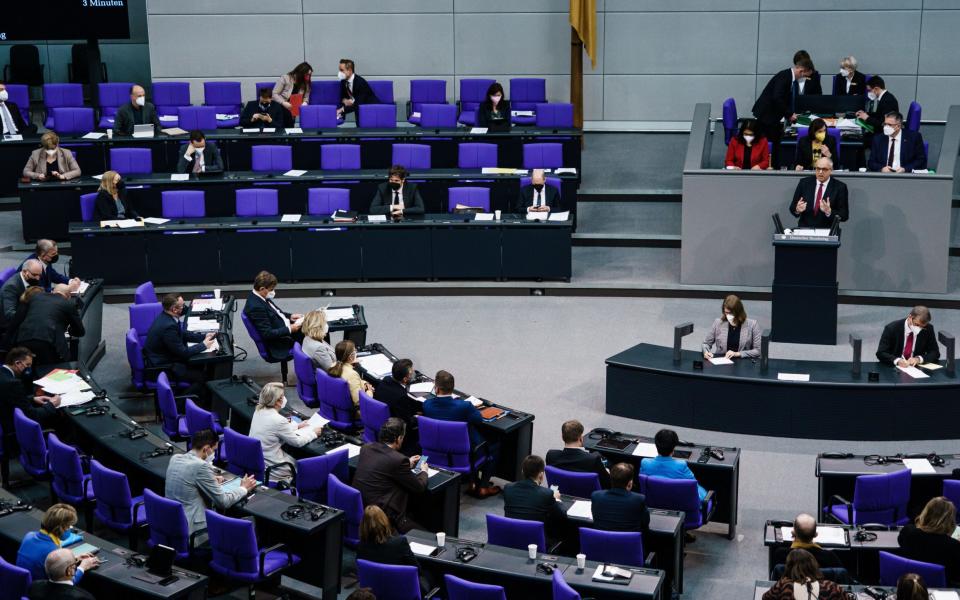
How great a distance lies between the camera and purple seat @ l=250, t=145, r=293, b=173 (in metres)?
16.0

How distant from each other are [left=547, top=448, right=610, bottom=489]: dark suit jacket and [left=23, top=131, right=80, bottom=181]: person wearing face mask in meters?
9.38

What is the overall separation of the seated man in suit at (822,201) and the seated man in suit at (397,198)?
14.7ft

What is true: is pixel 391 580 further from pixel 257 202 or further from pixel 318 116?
pixel 318 116

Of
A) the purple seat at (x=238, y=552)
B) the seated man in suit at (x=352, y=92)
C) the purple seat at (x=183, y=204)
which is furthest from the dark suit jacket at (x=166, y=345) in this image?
the seated man in suit at (x=352, y=92)

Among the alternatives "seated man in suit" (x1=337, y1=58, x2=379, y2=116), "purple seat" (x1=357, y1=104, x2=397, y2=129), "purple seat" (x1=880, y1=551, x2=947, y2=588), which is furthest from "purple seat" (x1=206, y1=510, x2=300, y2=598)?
"seated man in suit" (x1=337, y1=58, x2=379, y2=116)

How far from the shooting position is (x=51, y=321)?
10828mm

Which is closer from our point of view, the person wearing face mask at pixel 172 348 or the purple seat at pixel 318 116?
the person wearing face mask at pixel 172 348

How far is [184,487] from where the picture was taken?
796cm

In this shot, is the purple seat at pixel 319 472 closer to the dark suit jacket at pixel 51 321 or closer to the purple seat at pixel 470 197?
the dark suit jacket at pixel 51 321

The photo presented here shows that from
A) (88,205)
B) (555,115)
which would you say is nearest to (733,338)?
(555,115)

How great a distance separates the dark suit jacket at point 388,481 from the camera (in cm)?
816

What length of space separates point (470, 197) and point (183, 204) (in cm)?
356

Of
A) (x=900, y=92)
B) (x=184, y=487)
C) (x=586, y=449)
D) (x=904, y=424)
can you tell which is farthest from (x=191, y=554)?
(x=900, y=92)

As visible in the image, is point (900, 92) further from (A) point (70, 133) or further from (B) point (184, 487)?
(B) point (184, 487)
